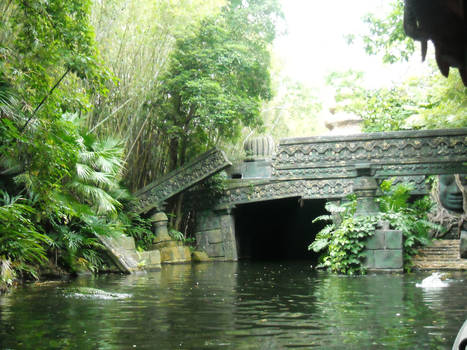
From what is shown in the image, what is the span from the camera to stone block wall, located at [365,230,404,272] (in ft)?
44.4

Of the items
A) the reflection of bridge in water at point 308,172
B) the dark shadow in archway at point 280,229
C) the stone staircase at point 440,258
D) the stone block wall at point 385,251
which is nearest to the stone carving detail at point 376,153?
the reflection of bridge in water at point 308,172

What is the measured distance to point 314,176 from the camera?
575 inches

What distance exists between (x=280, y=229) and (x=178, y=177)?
446 inches

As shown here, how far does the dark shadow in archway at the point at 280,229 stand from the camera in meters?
26.4

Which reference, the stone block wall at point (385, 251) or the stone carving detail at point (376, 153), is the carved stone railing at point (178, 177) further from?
the stone block wall at point (385, 251)

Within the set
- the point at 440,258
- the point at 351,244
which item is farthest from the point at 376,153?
the point at 440,258

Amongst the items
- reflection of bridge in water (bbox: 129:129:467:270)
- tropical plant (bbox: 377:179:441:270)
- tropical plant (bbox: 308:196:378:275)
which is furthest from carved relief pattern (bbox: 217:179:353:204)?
tropical plant (bbox: 308:196:378:275)

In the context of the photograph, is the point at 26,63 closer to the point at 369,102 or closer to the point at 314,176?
the point at 314,176

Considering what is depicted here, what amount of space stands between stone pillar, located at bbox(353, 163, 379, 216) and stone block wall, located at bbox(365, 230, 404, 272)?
69cm

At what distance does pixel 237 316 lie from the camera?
6898mm

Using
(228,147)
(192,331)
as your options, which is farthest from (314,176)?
(228,147)

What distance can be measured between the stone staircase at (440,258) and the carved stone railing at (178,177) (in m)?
6.95

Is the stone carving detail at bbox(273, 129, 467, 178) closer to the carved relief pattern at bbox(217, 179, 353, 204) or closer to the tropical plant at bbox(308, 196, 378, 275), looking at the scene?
the tropical plant at bbox(308, 196, 378, 275)

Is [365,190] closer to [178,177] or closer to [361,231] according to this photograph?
[361,231]
